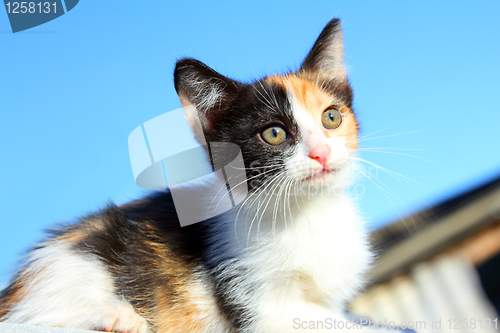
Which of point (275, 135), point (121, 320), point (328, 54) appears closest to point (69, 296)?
point (121, 320)

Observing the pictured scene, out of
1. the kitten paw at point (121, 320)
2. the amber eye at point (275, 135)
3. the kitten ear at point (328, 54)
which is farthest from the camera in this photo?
the kitten ear at point (328, 54)

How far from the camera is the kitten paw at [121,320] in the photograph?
1152mm

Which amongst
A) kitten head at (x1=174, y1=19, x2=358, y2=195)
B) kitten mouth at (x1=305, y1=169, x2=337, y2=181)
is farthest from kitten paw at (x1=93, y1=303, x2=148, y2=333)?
kitten mouth at (x1=305, y1=169, x2=337, y2=181)

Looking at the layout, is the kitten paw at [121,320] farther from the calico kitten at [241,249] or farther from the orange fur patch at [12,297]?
the orange fur patch at [12,297]

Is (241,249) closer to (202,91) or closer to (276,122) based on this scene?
(276,122)

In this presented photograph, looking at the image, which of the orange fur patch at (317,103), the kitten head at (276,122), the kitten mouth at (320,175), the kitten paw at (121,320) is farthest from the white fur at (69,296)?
the orange fur patch at (317,103)

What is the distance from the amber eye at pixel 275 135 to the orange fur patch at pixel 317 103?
13 centimetres

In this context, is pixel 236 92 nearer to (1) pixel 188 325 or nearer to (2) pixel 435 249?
(1) pixel 188 325

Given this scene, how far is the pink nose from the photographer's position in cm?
121

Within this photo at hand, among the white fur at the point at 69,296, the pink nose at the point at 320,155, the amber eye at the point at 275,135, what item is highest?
the amber eye at the point at 275,135

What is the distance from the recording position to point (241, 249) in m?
1.33

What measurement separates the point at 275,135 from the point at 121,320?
31.3 inches

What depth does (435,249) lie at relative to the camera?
3.16 meters

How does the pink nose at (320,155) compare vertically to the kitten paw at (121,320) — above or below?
above
